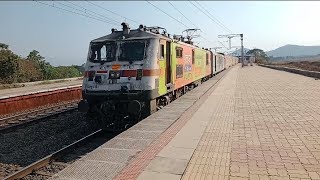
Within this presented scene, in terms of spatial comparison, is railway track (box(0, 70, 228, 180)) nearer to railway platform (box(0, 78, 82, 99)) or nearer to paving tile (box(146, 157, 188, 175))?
paving tile (box(146, 157, 188, 175))

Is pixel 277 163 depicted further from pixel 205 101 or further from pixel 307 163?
pixel 205 101

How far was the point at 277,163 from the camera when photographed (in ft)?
18.0

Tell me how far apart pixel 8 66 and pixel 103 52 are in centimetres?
2318

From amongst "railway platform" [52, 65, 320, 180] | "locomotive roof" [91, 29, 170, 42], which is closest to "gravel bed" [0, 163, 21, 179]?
"railway platform" [52, 65, 320, 180]

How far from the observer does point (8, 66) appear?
99.8 feet

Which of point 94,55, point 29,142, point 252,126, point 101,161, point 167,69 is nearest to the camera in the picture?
point 101,161

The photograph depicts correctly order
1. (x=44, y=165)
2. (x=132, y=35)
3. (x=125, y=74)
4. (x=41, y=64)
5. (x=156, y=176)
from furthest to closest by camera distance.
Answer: (x=41, y=64)
(x=132, y=35)
(x=125, y=74)
(x=44, y=165)
(x=156, y=176)

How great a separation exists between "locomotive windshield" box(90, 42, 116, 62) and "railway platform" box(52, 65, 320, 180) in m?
2.48

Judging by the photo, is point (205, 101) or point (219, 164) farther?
point (205, 101)

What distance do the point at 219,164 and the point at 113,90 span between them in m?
5.32

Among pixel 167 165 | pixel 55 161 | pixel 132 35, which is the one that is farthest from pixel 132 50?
pixel 167 165

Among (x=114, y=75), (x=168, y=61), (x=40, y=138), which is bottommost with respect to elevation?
(x=40, y=138)

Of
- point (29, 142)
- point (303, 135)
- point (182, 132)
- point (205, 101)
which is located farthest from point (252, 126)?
point (29, 142)

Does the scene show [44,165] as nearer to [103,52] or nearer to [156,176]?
[156,176]
